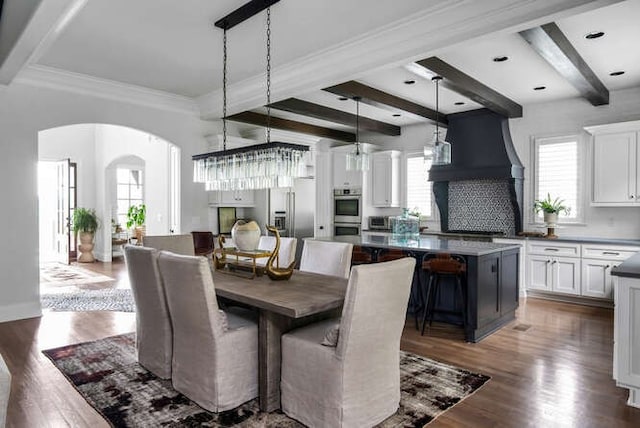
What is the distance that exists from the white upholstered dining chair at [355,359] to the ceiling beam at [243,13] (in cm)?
215

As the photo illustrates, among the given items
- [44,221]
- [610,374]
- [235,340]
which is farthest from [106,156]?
[610,374]

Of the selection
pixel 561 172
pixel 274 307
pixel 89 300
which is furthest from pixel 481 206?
pixel 89 300

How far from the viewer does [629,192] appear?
16.5 feet

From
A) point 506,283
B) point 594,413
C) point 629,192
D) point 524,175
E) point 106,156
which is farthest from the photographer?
point 106,156

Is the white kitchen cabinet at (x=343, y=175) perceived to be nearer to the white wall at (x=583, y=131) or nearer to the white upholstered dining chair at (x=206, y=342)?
the white wall at (x=583, y=131)

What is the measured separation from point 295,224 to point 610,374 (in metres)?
5.26

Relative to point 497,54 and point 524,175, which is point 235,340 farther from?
point 524,175

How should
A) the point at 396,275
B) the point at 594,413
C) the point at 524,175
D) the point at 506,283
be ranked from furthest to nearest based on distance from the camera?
the point at 524,175
the point at 506,283
the point at 594,413
the point at 396,275

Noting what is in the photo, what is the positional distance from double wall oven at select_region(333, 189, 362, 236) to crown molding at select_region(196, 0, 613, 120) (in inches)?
119

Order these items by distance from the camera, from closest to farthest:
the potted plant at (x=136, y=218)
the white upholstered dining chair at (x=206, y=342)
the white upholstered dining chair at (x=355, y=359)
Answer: the white upholstered dining chair at (x=355, y=359) → the white upholstered dining chair at (x=206, y=342) → the potted plant at (x=136, y=218)

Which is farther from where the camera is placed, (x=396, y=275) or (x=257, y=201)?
(x=257, y=201)

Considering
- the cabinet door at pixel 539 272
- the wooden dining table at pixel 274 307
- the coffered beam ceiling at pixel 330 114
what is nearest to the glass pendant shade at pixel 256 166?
the wooden dining table at pixel 274 307

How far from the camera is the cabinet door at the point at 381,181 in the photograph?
735 centimetres

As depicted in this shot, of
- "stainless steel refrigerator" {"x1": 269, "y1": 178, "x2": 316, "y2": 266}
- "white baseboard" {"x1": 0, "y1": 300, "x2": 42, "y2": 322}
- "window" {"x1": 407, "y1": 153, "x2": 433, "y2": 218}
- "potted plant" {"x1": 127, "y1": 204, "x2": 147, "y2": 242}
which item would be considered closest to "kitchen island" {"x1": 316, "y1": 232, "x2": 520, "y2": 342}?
"window" {"x1": 407, "y1": 153, "x2": 433, "y2": 218}
